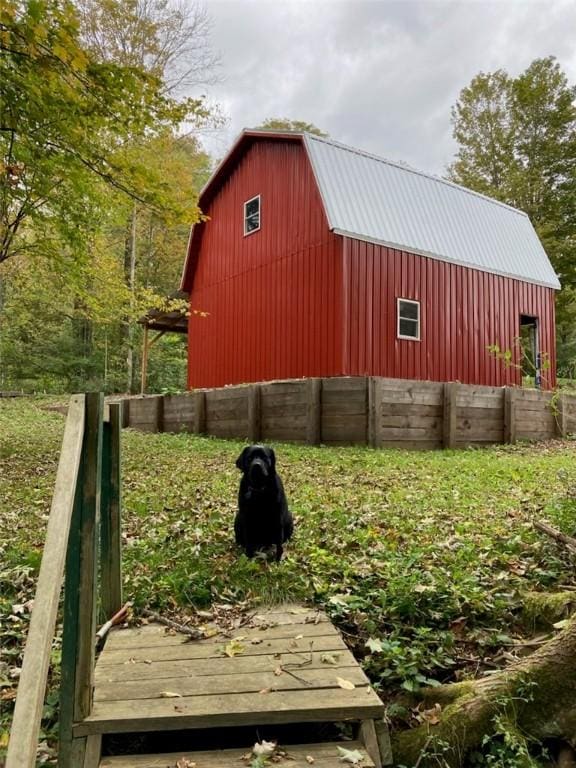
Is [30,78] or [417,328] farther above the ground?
[30,78]

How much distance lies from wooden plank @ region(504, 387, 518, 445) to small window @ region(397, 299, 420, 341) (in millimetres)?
2700

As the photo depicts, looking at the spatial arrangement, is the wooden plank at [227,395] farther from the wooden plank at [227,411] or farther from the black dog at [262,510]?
the black dog at [262,510]

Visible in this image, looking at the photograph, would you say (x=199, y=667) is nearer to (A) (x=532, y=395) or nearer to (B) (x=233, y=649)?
(B) (x=233, y=649)

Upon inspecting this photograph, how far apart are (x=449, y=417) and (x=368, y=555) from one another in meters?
7.56

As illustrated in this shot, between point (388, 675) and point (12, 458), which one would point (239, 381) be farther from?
point (388, 675)

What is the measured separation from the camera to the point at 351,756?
2039 mm

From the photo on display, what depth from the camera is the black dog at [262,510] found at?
3.99 m

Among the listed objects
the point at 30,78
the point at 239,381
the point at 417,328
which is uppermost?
the point at 30,78

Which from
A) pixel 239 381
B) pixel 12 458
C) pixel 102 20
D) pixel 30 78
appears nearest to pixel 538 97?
pixel 102 20

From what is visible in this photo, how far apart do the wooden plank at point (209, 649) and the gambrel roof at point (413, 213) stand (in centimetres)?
1032

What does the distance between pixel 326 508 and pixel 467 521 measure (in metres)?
1.45

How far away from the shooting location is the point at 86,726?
6.86 feet

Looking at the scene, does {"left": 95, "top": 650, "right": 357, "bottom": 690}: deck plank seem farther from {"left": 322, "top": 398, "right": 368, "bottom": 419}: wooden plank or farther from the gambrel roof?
the gambrel roof

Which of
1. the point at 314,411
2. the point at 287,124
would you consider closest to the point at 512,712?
the point at 314,411
